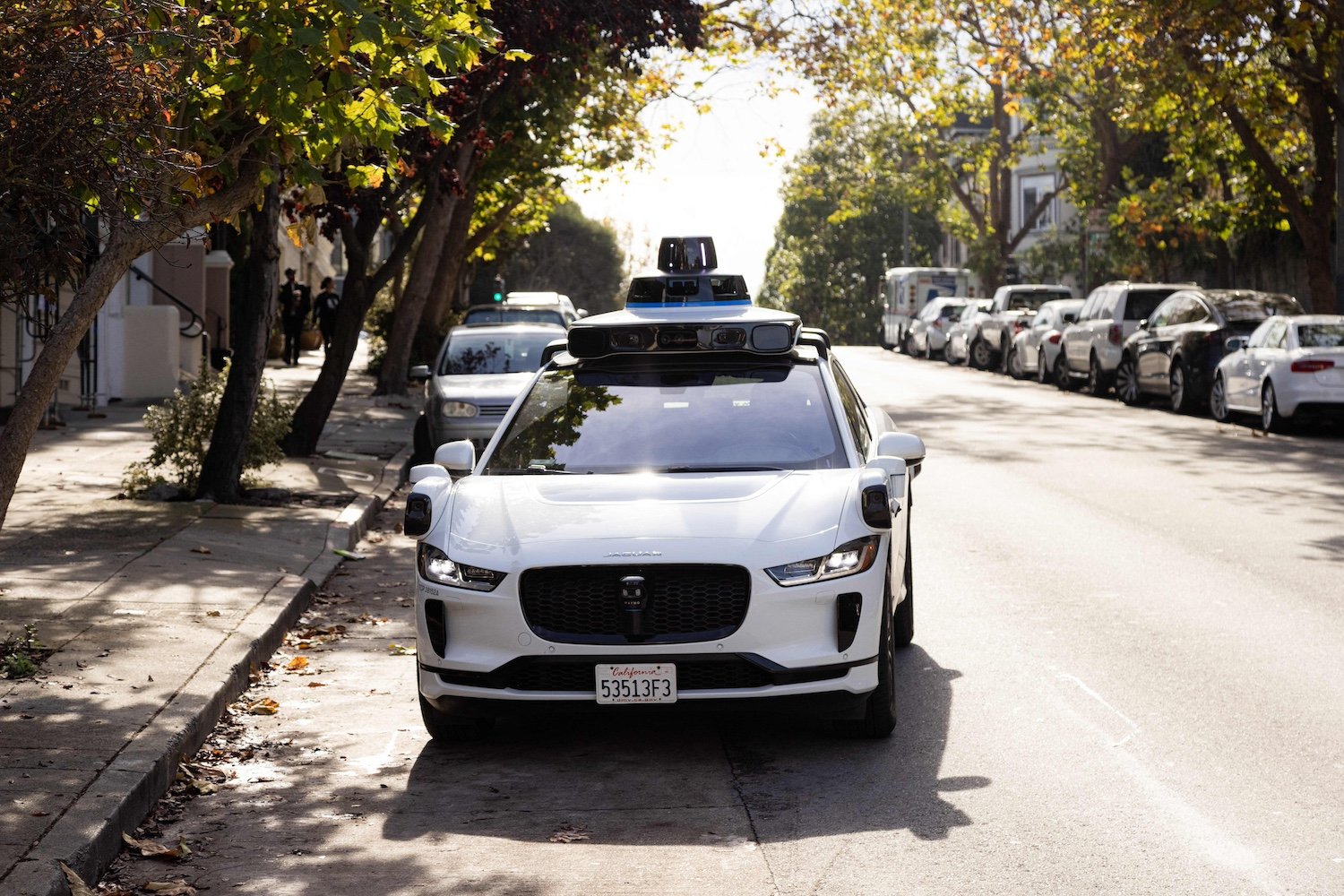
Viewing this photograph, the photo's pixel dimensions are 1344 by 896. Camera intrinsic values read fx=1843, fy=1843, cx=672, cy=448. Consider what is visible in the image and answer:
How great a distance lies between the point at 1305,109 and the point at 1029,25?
5.02 metres

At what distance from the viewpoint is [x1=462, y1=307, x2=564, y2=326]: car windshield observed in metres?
24.8

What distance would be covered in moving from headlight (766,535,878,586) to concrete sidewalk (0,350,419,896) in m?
2.33

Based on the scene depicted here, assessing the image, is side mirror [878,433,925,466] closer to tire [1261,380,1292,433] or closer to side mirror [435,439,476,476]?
side mirror [435,439,476,476]

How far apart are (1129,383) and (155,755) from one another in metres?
24.0

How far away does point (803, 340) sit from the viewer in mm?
8750

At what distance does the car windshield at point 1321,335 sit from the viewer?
21984mm

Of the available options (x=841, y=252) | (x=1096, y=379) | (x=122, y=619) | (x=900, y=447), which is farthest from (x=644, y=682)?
(x=841, y=252)

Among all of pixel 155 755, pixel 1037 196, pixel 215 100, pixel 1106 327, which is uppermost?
pixel 1037 196

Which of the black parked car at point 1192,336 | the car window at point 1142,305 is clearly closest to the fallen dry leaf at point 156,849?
the black parked car at point 1192,336

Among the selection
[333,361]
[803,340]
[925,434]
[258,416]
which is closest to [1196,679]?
[803,340]

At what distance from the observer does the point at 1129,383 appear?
28.7 meters

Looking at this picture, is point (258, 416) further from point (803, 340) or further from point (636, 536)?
point (636, 536)

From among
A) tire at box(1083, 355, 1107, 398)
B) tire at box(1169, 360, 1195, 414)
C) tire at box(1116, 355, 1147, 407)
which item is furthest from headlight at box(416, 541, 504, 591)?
tire at box(1083, 355, 1107, 398)

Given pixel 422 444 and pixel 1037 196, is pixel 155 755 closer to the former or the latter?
pixel 422 444
